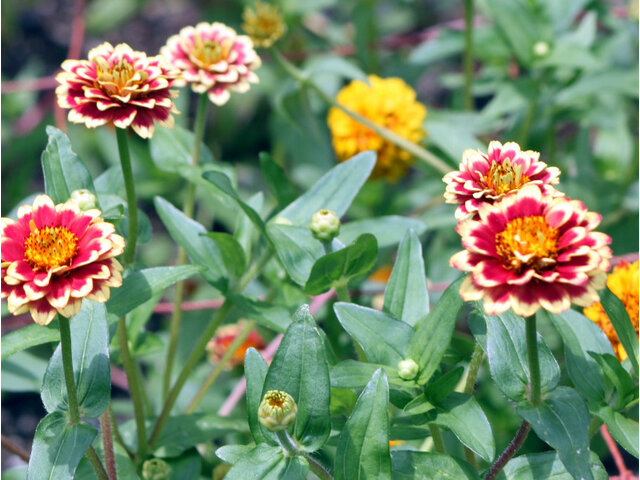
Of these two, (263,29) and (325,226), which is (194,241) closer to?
(325,226)

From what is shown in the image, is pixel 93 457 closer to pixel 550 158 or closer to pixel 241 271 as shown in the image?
pixel 241 271

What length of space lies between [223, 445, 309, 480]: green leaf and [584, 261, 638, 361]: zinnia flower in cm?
45

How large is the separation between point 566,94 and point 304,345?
102 cm

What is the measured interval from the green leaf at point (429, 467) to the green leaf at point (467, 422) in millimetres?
38

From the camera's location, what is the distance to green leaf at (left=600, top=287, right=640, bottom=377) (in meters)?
0.91

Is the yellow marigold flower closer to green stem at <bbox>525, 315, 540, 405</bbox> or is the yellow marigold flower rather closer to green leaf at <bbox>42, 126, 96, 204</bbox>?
green leaf at <bbox>42, 126, 96, 204</bbox>

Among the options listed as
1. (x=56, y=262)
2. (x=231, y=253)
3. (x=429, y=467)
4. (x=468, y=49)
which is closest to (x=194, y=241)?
(x=231, y=253)

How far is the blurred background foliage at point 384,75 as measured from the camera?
1606 mm

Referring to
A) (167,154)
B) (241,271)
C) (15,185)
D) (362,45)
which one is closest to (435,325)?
(241,271)

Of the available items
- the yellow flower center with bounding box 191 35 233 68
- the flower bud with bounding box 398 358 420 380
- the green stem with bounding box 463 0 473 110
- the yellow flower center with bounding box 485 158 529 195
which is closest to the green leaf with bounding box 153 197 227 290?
the yellow flower center with bounding box 191 35 233 68

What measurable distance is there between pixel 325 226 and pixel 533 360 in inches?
13.3

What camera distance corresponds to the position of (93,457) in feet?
3.02

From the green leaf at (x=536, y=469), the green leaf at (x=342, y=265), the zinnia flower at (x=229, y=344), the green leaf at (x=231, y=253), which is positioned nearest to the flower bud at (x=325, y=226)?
the green leaf at (x=342, y=265)

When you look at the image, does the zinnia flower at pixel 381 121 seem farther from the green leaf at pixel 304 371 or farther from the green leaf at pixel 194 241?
the green leaf at pixel 304 371
